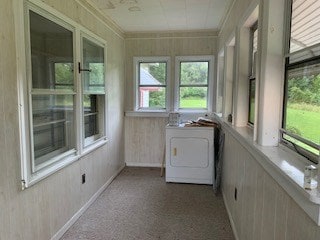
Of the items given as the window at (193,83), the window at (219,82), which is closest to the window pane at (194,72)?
the window at (193,83)

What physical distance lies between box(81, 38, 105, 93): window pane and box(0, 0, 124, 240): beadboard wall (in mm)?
219

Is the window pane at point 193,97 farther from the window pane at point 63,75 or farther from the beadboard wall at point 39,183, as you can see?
the window pane at point 63,75

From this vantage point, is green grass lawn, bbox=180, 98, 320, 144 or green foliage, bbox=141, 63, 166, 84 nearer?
green grass lawn, bbox=180, 98, 320, 144

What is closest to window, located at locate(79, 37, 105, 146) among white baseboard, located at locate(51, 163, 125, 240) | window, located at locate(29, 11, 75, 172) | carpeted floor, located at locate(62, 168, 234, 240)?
window, located at locate(29, 11, 75, 172)

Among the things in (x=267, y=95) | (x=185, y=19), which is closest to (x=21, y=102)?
(x=267, y=95)

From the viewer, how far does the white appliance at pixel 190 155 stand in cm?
375

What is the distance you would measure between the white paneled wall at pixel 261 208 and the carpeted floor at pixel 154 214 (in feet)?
1.05

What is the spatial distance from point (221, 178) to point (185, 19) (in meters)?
2.38

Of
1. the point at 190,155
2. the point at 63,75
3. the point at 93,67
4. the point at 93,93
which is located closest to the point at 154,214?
the point at 190,155

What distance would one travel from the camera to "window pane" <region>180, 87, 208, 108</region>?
4.54m

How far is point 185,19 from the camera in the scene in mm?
3707

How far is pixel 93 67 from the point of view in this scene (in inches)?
123

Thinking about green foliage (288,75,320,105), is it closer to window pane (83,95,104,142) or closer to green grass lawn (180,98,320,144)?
green grass lawn (180,98,320,144)

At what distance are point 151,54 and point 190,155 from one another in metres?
1.96
